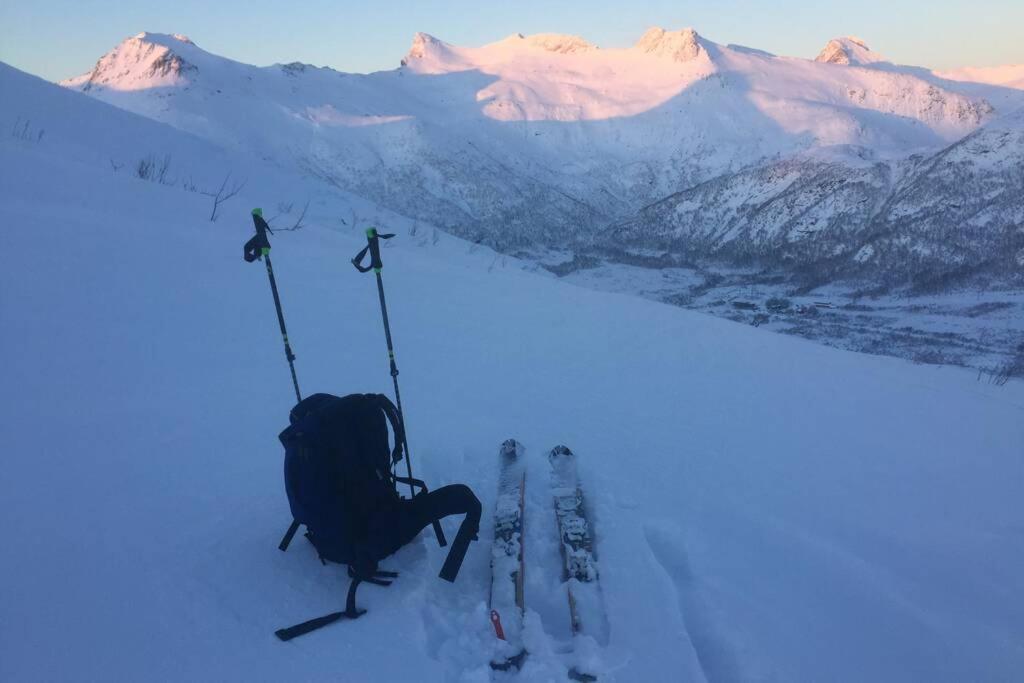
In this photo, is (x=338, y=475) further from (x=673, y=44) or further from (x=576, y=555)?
(x=673, y=44)

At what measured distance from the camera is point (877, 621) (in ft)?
12.1

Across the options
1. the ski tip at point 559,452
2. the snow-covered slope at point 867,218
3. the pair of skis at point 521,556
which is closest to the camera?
the pair of skis at point 521,556

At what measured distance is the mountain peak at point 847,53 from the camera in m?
178

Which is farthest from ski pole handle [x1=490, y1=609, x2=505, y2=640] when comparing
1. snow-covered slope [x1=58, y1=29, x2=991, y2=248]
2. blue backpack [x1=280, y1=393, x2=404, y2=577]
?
snow-covered slope [x1=58, y1=29, x2=991, y2=248]

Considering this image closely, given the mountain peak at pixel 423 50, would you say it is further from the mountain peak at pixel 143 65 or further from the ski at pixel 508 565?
the ski at pixel 508 565

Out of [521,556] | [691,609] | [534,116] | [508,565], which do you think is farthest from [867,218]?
[508,565]

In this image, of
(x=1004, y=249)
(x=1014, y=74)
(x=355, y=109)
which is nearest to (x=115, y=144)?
(x=1004, y=249)

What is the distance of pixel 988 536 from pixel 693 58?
161078 mm

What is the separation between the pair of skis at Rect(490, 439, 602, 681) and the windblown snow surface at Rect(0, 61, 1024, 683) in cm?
12

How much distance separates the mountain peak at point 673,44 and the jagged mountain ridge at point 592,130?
58 cm

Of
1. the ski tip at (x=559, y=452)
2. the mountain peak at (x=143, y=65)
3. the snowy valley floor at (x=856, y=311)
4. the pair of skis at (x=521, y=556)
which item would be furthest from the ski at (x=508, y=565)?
the mountain peak at (x=143, y=65)

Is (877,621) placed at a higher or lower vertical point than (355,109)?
lower

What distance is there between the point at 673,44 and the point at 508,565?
16810 cm

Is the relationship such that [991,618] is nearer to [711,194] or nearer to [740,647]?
[740,647]
